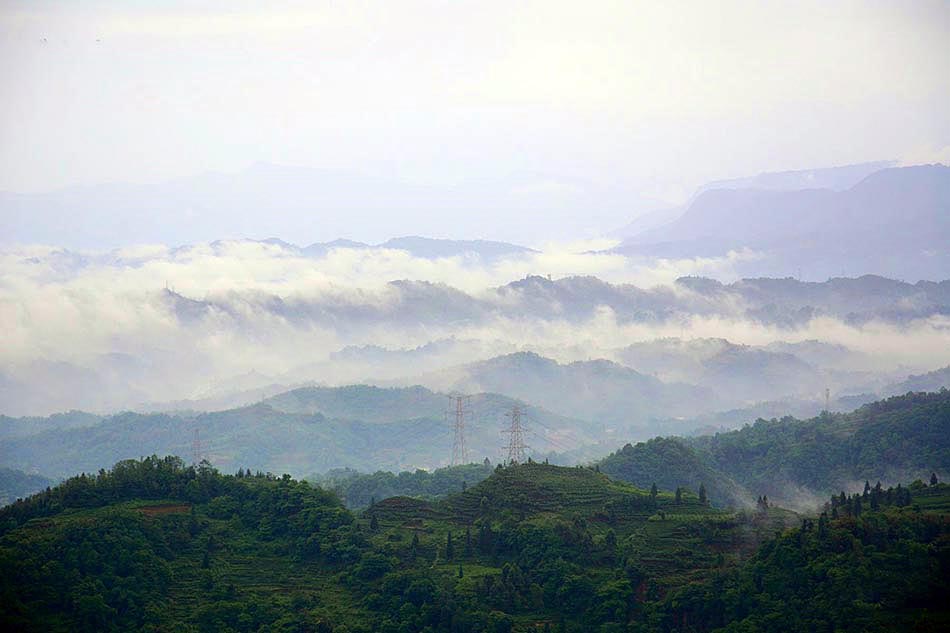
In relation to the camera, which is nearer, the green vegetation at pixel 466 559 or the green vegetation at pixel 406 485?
the green vegetation at pixel 466 559

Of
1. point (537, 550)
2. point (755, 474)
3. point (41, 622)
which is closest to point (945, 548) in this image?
point (537, 550)

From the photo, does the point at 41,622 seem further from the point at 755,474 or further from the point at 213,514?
the point at 755,474

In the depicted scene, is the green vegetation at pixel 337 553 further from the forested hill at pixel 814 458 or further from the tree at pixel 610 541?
the forested hill at pixel 814 458

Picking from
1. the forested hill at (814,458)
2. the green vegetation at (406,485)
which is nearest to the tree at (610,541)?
the forested hill at (814,458)

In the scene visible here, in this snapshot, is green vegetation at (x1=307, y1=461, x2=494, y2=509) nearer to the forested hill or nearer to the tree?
the forested hill

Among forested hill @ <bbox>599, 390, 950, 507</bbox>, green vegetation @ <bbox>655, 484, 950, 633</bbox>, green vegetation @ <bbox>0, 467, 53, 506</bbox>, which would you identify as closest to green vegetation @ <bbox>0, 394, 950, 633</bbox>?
green vegetation @ <bbox>655, 484, 950, 633</bbox>

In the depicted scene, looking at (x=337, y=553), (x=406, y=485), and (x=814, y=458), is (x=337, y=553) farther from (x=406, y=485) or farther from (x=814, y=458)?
(x=814, y=458)
